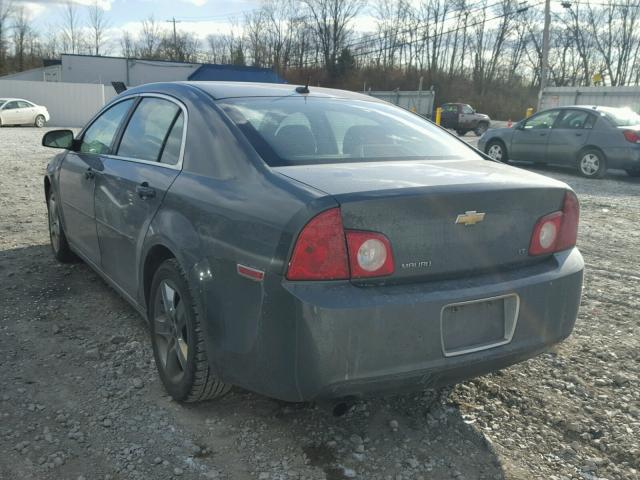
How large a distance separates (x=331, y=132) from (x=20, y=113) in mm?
27556

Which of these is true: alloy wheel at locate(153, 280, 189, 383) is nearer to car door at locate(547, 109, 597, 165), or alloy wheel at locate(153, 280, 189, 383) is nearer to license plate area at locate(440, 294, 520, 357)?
license plate area at locate(440, 294, 520, 357)

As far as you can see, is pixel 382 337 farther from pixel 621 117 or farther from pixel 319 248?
pixel 621 117

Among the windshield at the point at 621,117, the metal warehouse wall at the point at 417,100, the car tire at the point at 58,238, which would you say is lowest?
the car tire at the point at 58,238

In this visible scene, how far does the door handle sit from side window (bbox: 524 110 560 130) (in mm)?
11770

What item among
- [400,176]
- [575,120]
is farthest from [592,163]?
[400,176]

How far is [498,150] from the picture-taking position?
551 inches

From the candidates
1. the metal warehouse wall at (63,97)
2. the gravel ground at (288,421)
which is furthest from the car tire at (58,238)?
the metal warehouse wall at (63,97)

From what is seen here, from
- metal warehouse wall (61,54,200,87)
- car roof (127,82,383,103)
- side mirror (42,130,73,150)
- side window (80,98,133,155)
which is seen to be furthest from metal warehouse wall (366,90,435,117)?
car roof (127,82,383,103)

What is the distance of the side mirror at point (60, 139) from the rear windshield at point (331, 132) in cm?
215

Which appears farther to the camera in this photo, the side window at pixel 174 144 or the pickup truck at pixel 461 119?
the pickup truck at pixel 461 119

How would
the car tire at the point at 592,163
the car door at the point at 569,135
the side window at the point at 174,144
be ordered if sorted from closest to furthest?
the side window at the point at 174,144
the car tire at the point at 592,163
the car door at the point at 569,135

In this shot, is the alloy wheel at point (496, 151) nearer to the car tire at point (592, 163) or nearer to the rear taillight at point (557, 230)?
the car tire at point (592, 163)

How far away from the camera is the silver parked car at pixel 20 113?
25.8 metres

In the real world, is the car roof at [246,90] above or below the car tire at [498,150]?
above
